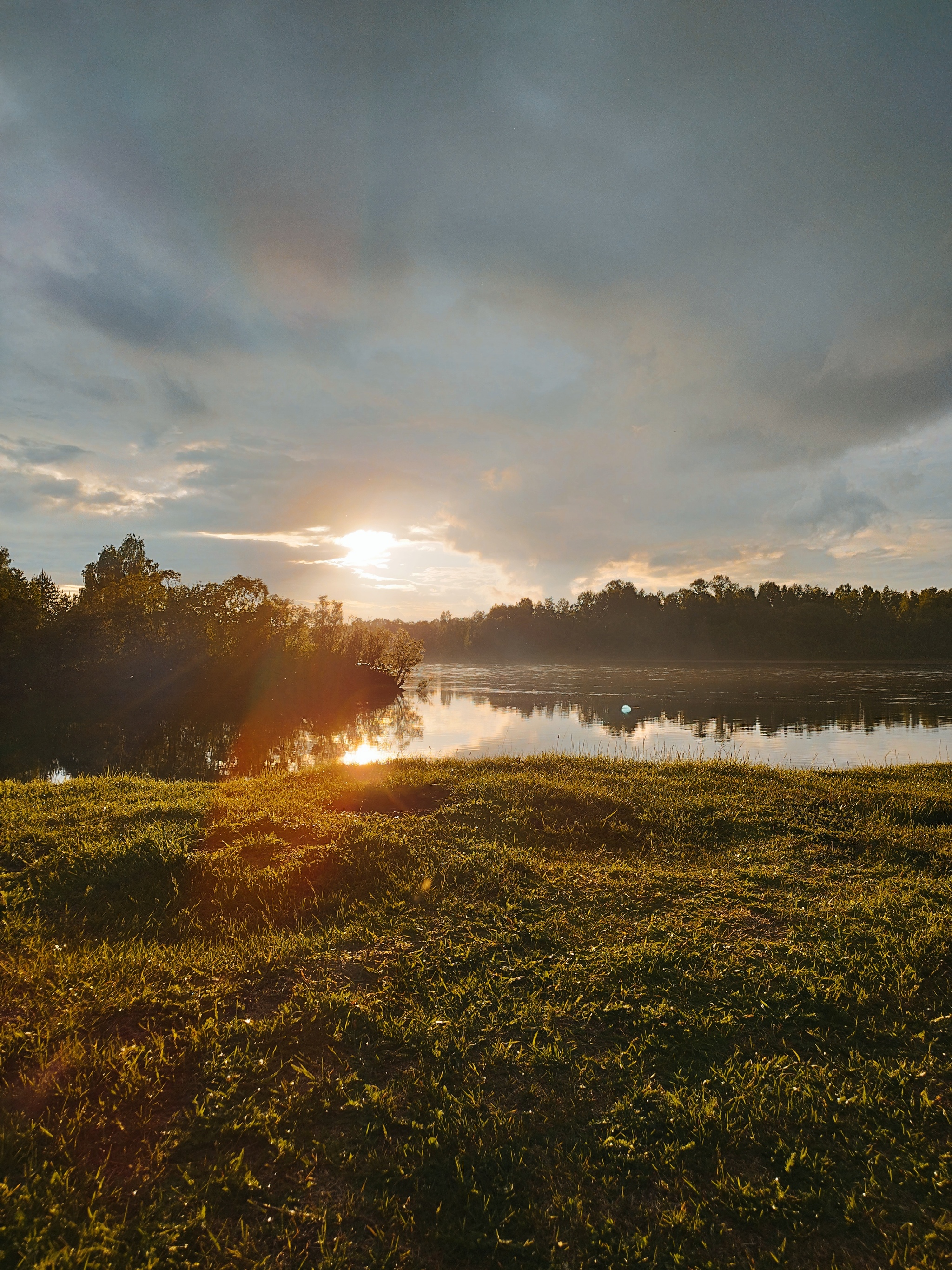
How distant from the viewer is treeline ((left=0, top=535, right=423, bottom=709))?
3844 centimetres

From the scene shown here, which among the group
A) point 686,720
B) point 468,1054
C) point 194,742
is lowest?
point 194,742

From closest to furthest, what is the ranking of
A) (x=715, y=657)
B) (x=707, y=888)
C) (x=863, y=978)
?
1. (x=863, y=978)
2. (x=707, y=888)
3. (x=715, y=657)

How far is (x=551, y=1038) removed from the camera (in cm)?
402

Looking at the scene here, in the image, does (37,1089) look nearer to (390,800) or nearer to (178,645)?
(390,800)

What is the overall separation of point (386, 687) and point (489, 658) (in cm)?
5632

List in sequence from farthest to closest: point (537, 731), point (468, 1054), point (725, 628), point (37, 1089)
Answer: point (725, 628)
point (537, 731)
point (468, 1054)
point (37, 1089)

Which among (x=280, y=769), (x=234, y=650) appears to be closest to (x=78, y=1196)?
(x=280, y=769)

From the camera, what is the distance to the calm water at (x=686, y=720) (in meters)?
19.8

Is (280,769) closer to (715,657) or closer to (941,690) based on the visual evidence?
(941,690)

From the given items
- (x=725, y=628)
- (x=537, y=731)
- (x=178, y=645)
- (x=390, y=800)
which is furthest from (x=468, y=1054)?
(x=725, y=628)

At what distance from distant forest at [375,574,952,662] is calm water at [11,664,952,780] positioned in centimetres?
5454

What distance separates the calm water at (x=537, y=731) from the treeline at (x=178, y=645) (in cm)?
848

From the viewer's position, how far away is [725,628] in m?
104

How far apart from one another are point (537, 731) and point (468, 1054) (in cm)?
2112
